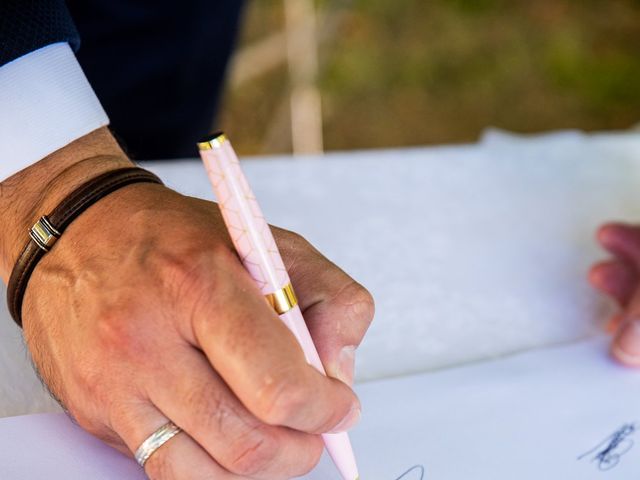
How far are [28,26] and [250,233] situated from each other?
0.16 m

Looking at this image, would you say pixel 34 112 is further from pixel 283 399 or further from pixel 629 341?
pixel 629 341

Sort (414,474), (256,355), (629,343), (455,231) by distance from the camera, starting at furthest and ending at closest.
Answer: (455,231), (629,343), (414,474), (256,355)

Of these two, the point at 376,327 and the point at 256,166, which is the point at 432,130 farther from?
the point at 376,327

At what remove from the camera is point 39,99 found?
361mm

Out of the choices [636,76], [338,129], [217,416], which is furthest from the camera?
[636,76]

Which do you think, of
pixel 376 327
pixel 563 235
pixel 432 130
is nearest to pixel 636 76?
pixel 432 130

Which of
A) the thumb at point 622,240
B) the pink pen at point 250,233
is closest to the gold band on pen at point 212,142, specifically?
the pink pen at point 250,233

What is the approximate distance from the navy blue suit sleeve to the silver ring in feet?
0.63

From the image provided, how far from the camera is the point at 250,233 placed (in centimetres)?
29

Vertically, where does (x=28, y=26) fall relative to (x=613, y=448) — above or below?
above

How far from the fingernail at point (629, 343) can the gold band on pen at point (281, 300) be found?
29cm

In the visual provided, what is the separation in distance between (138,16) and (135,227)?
0.47 meters

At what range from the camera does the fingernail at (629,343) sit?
487 mm

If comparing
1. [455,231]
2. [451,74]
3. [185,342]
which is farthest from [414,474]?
[451,74]
